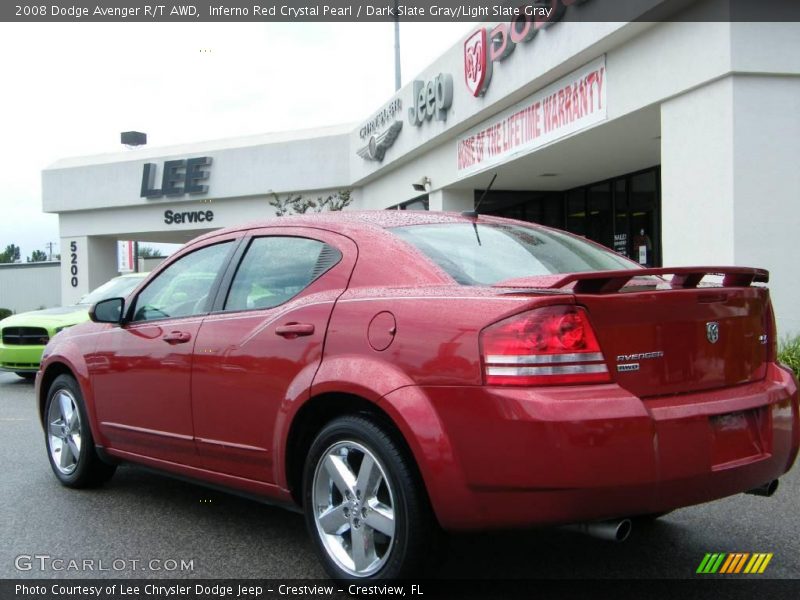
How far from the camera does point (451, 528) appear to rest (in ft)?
9.73

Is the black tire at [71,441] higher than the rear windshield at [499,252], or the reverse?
the rear windshield at [499,252]

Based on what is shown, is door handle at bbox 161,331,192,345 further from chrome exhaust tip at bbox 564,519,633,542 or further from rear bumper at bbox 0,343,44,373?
rear bumper at bbox 0,343,44,373

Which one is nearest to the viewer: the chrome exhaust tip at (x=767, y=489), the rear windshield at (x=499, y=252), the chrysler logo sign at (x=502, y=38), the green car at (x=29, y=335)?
the chrome exhaust tip at (x=767, y=489)

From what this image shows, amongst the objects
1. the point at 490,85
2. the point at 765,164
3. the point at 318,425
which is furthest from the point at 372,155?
the point at 318,425

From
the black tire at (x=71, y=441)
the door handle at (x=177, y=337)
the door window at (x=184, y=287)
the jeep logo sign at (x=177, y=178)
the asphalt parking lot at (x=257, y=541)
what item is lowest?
the asphalt parking lot at (x=257, y=541)

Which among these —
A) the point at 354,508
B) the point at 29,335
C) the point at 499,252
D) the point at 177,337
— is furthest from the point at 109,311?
the point at 29,335

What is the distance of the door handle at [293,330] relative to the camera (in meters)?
3.58

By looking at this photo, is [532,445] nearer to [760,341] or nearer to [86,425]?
[760,341]

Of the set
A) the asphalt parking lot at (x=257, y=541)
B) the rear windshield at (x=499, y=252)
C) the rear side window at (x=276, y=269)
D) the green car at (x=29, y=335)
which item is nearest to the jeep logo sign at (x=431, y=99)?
the green car at (x=29, y=335)

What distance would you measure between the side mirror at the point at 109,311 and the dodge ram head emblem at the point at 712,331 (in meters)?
3.38

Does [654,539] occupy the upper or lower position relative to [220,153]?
lower

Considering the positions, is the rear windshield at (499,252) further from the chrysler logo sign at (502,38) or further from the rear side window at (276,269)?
the chrysler logo sign at (502,38)

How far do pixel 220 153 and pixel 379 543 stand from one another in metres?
25.1

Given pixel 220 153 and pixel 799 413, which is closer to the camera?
pixel 799 413
